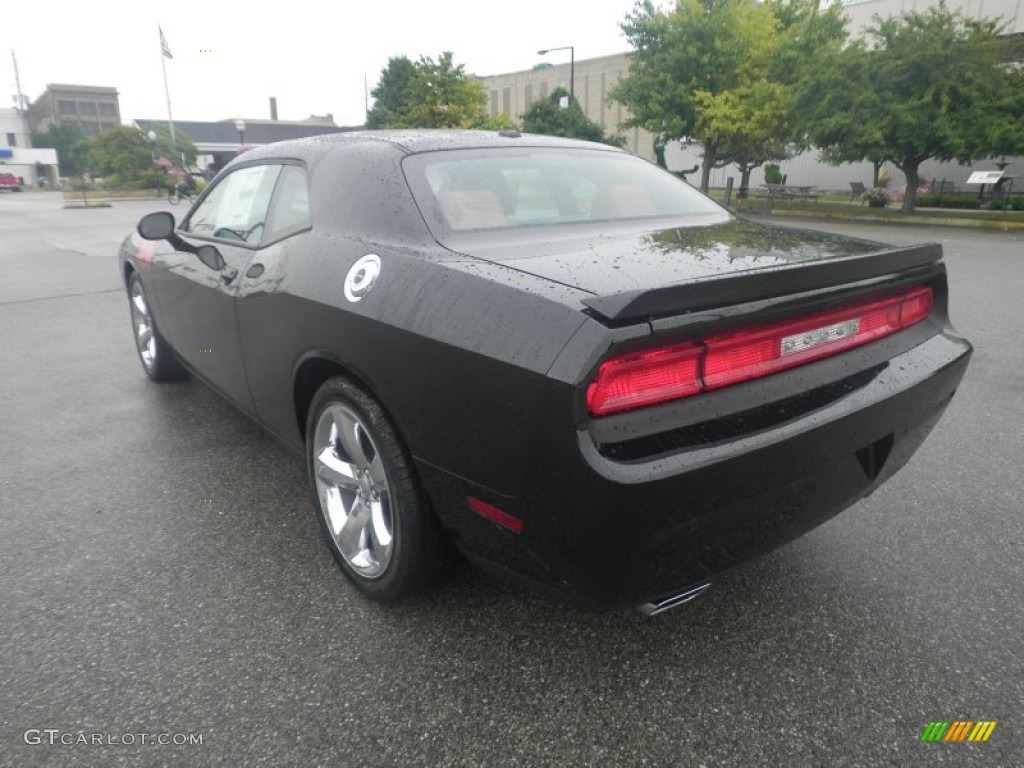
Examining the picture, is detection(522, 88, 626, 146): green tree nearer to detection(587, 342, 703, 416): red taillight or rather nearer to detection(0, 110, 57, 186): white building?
detection(587, 342, 703, 416): red taillight

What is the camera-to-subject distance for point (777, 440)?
1731mm

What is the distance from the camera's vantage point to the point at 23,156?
79812mm

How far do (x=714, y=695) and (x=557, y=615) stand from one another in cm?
55

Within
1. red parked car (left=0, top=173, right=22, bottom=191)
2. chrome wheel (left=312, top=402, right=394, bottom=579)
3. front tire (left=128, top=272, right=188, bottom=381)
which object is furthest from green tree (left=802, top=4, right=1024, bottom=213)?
red parked car (left=0, top=173, right=22, bottom=191)

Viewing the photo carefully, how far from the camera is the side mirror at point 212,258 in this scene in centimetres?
309

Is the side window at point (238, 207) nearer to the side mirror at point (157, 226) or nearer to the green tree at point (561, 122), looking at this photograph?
the side mirror at point (157, 226)

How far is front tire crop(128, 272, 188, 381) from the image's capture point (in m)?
4.55

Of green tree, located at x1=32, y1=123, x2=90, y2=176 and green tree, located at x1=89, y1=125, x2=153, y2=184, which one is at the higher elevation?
green tree, located at x1=32, y1=123, x2=90, y2=176

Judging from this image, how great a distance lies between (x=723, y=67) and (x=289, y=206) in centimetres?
2613

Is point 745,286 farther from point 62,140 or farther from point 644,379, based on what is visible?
point 62,140

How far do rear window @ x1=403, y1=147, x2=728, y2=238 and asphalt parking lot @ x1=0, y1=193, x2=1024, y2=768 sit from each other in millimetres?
1271

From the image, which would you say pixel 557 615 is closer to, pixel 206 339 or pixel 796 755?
pixel 796 755

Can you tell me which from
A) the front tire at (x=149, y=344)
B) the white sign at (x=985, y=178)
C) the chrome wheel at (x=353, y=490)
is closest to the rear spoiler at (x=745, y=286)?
the chrome wheel at (x=353, y=490)

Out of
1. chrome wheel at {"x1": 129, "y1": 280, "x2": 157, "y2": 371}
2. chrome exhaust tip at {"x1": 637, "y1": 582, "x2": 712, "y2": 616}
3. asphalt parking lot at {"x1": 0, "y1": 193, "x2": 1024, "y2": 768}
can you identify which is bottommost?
asphalt parking lot at {"x1": 0, "y1": 193, "x2": 1024, "y2": 768}
